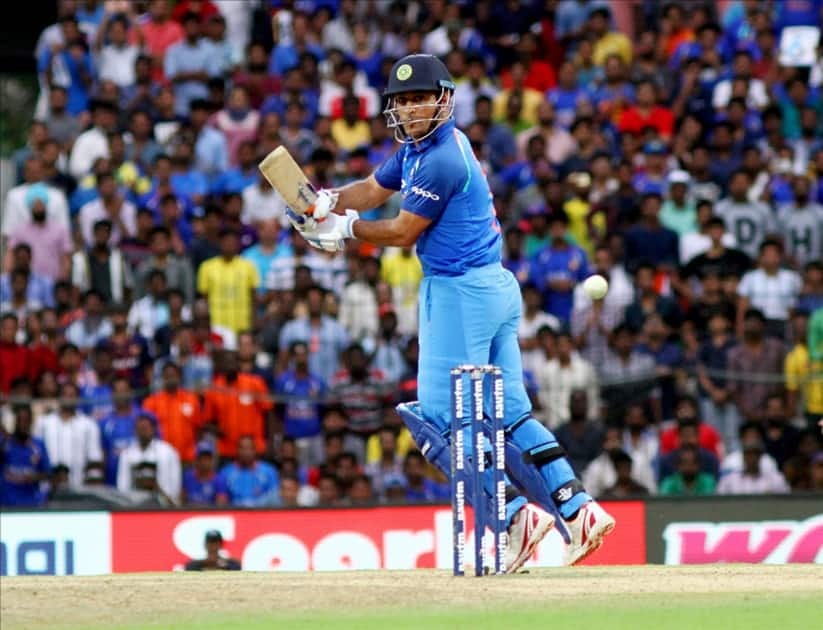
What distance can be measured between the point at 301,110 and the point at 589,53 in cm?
340

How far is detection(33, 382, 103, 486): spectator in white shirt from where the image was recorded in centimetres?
1455

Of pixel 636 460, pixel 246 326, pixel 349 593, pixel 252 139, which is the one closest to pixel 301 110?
pixel 252 139

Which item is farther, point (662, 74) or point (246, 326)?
point (662, 74)

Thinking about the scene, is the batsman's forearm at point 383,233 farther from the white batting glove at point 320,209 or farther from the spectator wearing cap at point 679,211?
the spectator wearing cap at point 679,211

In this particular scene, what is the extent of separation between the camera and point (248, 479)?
47.9 feet

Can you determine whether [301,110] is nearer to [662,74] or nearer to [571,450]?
[662,74]

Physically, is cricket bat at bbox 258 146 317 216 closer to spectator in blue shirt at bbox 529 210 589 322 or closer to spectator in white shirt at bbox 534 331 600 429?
spectator in white shirt at bbox 534 331 600 429

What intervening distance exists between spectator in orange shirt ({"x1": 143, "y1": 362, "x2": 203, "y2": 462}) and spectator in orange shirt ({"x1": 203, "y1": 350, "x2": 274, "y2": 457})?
14 centimetres

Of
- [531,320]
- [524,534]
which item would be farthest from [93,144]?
[524,534]

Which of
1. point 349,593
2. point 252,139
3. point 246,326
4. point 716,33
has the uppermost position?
point 716,33

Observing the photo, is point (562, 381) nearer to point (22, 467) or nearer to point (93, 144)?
point (22, 467)

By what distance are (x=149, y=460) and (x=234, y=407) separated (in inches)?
36.4

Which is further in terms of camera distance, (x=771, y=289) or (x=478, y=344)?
(x=771, y=289)

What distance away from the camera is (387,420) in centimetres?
1486
